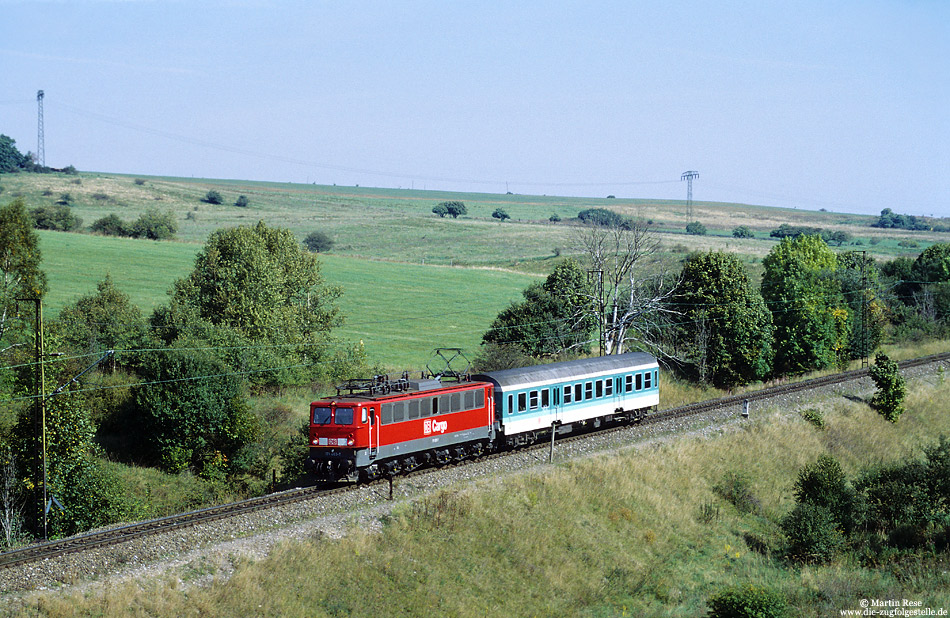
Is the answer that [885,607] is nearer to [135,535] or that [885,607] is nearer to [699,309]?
[135,535]

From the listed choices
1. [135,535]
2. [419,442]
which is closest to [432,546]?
[419,442]

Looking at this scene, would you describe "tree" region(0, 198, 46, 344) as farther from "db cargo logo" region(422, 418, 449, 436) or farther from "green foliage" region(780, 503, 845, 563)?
"green foliage" region(780, 503, 845, 563)

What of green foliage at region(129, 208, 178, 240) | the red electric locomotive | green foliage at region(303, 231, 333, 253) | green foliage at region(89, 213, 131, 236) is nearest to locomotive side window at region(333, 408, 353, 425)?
the red electric locomotive

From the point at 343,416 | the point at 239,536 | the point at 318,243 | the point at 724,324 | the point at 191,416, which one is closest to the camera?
the point at 239,536

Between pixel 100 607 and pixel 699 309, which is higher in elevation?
pixel 699 309

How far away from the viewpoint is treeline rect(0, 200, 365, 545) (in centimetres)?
3556

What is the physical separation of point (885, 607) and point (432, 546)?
14.2 m

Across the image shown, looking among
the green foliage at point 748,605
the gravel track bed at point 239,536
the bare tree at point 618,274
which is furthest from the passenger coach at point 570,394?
the green foliage at point 748,605

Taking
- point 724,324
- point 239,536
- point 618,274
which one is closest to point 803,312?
point 724,324

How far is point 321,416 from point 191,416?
16652 millimetres

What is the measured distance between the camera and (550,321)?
63750mm

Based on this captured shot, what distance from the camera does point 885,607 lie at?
25672 mm

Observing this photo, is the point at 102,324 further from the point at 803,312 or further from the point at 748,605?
the point at 803,312

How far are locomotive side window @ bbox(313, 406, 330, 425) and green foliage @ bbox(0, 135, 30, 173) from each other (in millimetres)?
179123
